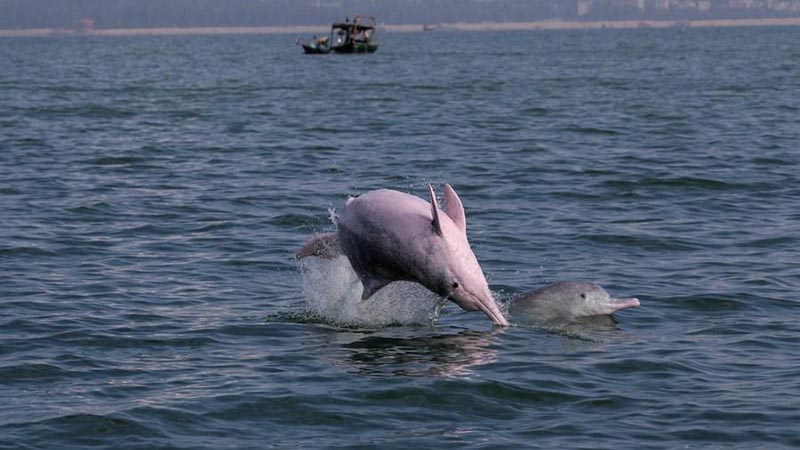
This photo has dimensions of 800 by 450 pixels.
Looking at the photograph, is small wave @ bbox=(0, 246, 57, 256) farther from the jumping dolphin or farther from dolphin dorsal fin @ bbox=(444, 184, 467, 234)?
dolphin dorsal fin @ bbox=(444, 184, 467, 234)

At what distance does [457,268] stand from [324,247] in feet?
6.97

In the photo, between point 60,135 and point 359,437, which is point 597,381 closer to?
point 359,437

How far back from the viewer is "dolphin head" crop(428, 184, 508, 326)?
13.2m

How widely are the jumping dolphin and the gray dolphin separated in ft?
5.32

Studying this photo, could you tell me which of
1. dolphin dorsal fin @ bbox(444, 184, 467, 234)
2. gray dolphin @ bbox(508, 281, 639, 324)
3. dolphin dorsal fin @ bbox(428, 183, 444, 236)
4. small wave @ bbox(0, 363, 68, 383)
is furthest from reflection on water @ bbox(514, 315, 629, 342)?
small wave @ bbox(0, 363, 68, 383)

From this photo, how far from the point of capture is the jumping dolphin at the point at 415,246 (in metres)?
13.3

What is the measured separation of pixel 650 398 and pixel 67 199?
16.1m

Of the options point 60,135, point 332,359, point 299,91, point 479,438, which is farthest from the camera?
point 299,91

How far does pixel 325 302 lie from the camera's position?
52.4 ft

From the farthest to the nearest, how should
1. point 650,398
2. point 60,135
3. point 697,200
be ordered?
point 60,135
point 697,200
point 650,398

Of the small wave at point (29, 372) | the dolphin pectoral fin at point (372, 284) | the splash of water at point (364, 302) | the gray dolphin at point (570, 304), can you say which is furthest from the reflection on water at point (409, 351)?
the small wave at point (29, 372)

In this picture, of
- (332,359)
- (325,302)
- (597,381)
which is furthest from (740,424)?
(325,302)

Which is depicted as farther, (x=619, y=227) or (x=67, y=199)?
(x=67, y=199)

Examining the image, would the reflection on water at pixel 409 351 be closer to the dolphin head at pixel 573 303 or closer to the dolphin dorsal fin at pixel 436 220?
the dolphin head at pixel 573 303
